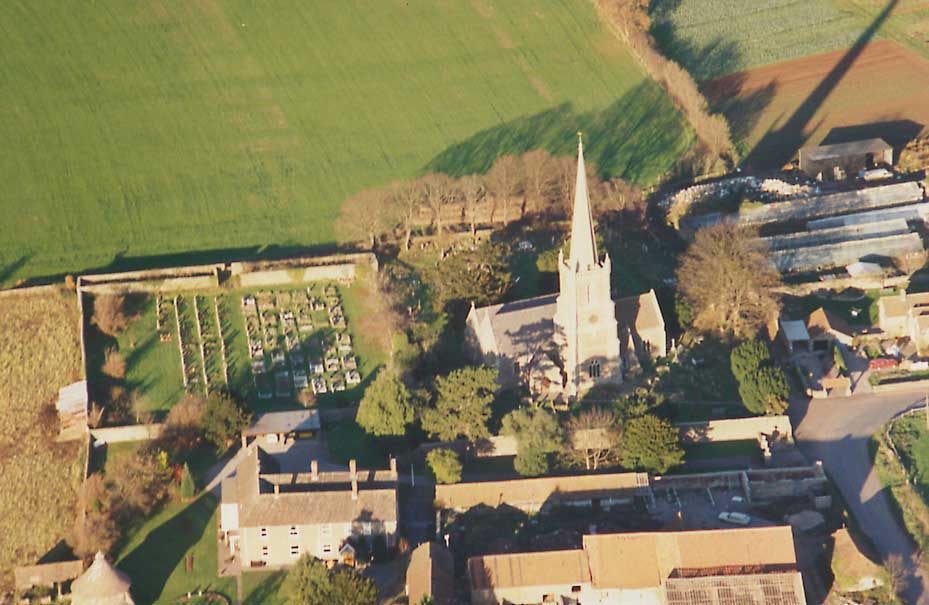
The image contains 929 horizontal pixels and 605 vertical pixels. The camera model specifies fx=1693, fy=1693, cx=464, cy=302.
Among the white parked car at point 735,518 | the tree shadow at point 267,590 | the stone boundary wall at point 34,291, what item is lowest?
the tree shadow at point 267,590

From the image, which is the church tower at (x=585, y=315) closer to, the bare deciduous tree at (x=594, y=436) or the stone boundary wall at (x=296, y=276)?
the bare deciduous tree at (x=594, y=436)

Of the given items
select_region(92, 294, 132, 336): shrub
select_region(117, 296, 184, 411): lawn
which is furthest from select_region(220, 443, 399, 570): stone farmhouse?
select_region(92, 294, 132, 336): shrub

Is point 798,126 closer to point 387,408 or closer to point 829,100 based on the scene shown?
point 829,100

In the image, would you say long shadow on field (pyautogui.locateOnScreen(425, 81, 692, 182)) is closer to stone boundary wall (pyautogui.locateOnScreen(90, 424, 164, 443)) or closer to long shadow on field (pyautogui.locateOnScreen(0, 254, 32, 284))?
long shadow on field (pyautogui.locateOnScreen(0, 254, 32, 284))

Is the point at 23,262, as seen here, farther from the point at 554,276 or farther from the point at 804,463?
the point at 804,463

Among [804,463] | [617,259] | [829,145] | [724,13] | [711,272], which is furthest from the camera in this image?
[724,13]

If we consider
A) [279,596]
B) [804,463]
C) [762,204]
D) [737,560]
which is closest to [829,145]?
[762,204]

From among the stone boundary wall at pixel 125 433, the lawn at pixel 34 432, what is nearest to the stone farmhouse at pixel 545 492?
the stone boundary wall at pixel 125 433
